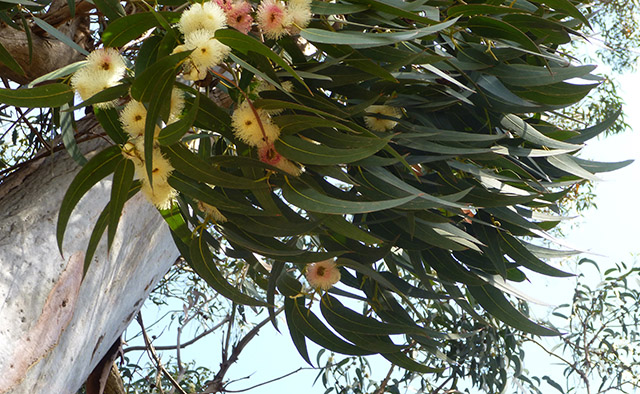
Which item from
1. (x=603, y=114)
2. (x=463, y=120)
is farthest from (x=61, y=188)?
(x=603, y=114)

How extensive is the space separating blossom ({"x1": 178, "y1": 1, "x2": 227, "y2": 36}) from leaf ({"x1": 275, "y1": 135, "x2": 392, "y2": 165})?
0.43 ft

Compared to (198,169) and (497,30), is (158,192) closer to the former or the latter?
(198,169)

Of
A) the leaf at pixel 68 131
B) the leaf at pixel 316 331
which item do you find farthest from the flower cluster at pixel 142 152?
the leaf at pixel 316 331

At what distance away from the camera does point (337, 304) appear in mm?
915

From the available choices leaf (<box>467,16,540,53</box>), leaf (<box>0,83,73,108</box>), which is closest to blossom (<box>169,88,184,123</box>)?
leaf (<box>0,83,73,108</box>)

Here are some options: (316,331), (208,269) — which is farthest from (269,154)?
(316,331)

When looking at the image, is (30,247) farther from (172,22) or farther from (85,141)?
(172,22)

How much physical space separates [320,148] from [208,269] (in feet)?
0.88

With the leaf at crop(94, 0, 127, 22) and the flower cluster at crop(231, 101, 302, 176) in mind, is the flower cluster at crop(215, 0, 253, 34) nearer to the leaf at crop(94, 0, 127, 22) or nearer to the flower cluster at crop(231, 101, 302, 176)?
Answer: the flower cluster at crop(231, 101, 302, 176)

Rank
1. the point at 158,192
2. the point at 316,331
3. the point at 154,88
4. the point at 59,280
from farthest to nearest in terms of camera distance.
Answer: the point at 59,280, the point at 316,331, the point at 158,192, the point at 154,88

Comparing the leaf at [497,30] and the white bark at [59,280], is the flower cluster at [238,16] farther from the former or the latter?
the white bark at [59,280]

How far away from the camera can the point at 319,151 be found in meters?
0.64

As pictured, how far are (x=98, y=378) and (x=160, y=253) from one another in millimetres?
443

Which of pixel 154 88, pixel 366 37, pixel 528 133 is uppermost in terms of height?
pixel 528 133
